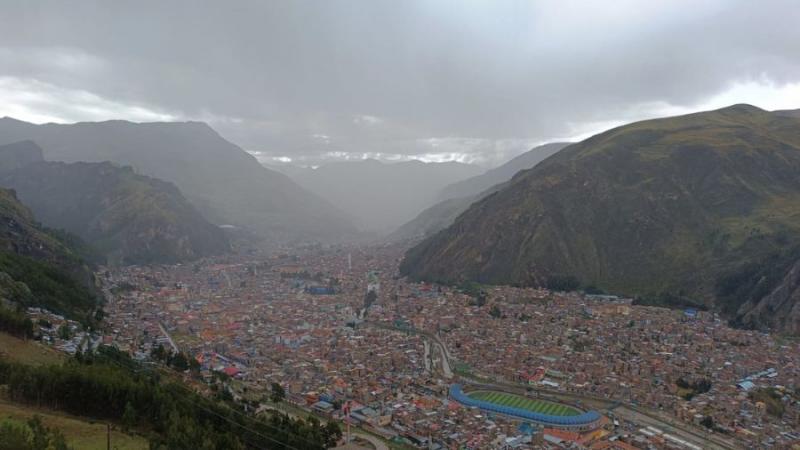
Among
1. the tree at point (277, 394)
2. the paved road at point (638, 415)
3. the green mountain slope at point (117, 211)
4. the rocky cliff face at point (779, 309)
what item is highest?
the green mountain slope at point (117, 211)

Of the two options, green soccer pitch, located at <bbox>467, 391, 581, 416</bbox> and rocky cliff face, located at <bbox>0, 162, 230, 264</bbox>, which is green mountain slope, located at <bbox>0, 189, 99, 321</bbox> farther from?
rocky cliff face, located at <bbox>0, 162, 230, 264</bbox>

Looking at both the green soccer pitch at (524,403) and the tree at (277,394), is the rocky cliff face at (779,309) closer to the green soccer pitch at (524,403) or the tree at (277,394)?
the green soccer pitch at (524,403)

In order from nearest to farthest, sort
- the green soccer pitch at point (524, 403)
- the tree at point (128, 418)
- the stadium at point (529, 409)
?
the tree at point (128, 418)
the stadium at point (529, 409)
the green soccer pitch at point (524, 403)

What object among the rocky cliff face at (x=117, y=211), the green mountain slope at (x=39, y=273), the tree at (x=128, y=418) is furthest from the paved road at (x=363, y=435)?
the rocky cliff face at (x=117, y=211)

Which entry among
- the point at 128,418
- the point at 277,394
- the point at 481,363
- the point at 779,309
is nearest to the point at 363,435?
the point at 277,394

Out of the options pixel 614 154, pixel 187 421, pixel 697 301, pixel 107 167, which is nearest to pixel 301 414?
pixel 187 421

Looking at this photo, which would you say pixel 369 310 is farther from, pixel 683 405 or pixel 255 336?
pixel 683 405
